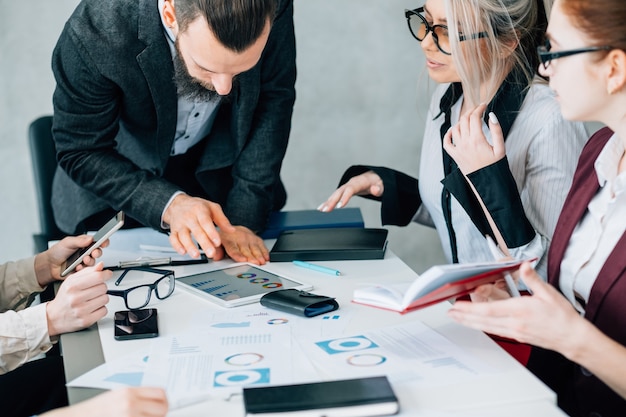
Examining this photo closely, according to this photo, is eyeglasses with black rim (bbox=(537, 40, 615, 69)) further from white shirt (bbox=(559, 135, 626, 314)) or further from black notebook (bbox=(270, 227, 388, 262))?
black notebook (bbox=(270, 227, 388, 262))

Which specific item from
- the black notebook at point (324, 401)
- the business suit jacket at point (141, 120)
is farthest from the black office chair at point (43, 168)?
the black notebook at point (324, 401)

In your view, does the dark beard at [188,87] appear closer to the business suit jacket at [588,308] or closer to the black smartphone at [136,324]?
the black smartphone at [136,324]

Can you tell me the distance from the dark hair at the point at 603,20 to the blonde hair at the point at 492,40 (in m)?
0.50

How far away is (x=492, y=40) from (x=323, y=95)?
1.62 meters

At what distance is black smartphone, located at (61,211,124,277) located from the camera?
1.73m

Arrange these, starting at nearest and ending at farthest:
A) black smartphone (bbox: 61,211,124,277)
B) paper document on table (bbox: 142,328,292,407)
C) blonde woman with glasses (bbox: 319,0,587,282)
A: paper document on table (bbox: 142,328,292,407) → black smartphone (bbox: 61,211,124,277) → blonde woman with glasses (bbox: 319,0,587,282)

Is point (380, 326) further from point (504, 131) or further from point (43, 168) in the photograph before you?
point (43, 168)

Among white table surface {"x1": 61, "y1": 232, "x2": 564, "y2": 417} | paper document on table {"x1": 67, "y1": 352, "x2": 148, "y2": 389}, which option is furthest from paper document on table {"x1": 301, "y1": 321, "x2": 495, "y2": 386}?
paper document on table {"x1": 67, "y1": 352, "x2": 148, "y2": 389}

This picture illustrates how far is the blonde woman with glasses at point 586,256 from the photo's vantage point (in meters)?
1.23

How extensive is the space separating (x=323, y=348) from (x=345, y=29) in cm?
235

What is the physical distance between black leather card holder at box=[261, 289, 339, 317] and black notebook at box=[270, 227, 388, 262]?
1.16ft

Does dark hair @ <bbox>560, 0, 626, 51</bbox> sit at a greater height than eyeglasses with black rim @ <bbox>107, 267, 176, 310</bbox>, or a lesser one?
greater

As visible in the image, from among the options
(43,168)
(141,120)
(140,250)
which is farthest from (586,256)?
(43,168)

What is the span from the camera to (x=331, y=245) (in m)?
2.01
